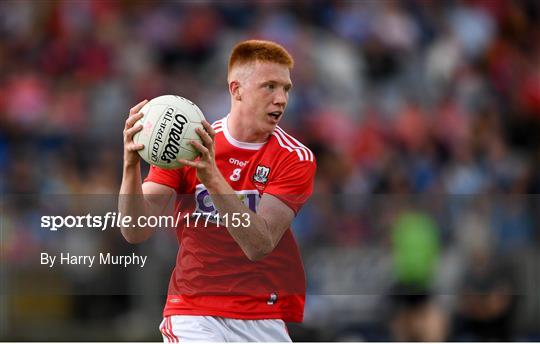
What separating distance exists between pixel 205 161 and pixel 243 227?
0.39 meters

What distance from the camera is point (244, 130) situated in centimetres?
525

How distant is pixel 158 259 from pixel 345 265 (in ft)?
3.93

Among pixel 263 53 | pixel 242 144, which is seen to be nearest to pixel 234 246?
pixel 242 144

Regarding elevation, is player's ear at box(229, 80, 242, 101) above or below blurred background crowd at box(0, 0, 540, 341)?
above

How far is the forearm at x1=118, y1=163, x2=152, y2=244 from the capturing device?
4.79 metres

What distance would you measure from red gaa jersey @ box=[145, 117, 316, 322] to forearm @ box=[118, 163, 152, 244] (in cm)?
24

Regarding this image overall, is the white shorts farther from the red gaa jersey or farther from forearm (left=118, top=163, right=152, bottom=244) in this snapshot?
forearm (left=118, top=163, right=152, bottom=244)

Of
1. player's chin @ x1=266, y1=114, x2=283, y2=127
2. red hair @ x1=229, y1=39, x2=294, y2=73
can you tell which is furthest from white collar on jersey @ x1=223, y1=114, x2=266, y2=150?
red hair @ x1=229, y1=39, x2=294, y2=73

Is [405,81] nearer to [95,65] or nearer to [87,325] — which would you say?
[95,65]

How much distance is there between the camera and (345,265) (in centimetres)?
641

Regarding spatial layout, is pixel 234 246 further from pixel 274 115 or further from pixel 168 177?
pixel 274 115

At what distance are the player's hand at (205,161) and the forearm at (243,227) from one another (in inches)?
1.2

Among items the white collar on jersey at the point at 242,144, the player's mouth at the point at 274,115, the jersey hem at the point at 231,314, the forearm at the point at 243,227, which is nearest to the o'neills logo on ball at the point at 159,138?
the forearm at the point at 243,227

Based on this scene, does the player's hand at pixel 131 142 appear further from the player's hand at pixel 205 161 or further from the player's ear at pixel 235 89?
the player's ear at pixel 235 89
